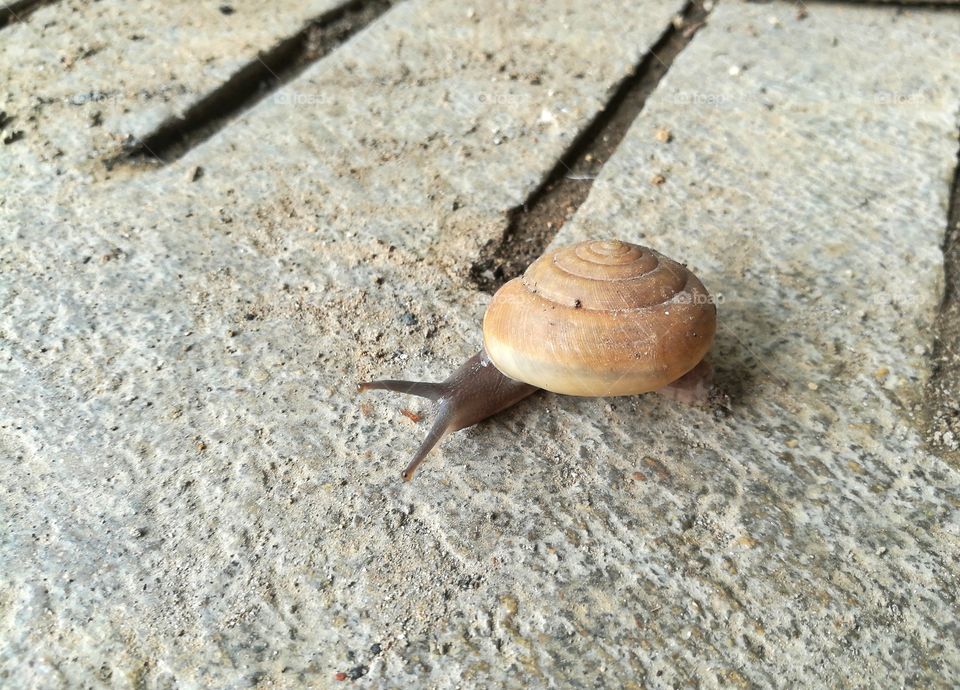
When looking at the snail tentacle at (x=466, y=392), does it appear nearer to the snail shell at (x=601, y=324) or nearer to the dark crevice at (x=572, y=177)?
the snail shell at (x=601, y=324)

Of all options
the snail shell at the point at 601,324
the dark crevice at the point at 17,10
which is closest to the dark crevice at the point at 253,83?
the dark crevice at the point at 17,10

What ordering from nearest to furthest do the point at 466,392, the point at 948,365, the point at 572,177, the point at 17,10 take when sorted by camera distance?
the point at 466,392
the point at 948,365
the point at 572,177
the point at 17,10

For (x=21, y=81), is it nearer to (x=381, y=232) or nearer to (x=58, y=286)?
(x=58, y=286)

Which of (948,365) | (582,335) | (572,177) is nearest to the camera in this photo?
(582,335)

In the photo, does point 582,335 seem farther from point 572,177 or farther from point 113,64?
point 113,64

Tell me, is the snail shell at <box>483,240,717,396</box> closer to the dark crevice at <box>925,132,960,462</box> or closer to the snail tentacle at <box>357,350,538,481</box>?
the snail tentacle at <box>357,350,538,481</box>

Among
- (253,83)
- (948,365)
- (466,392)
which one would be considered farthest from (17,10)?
(948,365)

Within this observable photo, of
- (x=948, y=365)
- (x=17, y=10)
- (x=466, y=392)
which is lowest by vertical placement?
(x=17, y=10)
